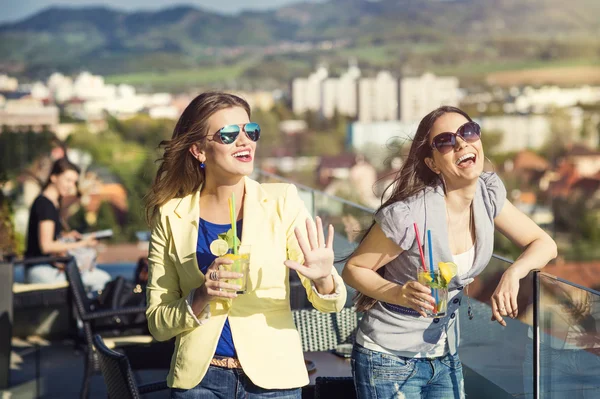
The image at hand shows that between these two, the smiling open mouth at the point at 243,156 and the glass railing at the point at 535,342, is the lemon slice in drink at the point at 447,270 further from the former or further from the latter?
the smiling open mouth at the point at 243,156

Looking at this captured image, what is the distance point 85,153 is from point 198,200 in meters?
67.3

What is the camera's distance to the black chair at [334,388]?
2.02m

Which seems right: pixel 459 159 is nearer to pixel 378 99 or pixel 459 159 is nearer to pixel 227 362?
pixel 227 362

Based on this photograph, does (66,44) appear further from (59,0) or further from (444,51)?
(444,51)

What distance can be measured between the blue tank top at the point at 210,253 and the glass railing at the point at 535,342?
0.59 meters

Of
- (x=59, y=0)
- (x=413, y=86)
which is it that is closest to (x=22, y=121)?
(x=59, y=0)

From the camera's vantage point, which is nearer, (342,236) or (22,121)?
(342,236)

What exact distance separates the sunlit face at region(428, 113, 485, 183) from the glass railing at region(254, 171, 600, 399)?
24 centimetres

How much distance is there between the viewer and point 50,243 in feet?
14.4

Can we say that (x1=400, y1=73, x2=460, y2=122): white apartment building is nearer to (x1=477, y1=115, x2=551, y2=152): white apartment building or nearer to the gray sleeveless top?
(x1=477, y1=115, x2=551, y2=152): white apartment building

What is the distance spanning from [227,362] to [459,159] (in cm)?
62

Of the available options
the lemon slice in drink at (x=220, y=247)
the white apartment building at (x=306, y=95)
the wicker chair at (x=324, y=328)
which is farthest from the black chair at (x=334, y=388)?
the white apartment building at (x=306, y=95)

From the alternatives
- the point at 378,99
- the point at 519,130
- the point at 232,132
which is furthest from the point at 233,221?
the point at 378,99

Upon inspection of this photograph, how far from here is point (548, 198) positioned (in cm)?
7744
